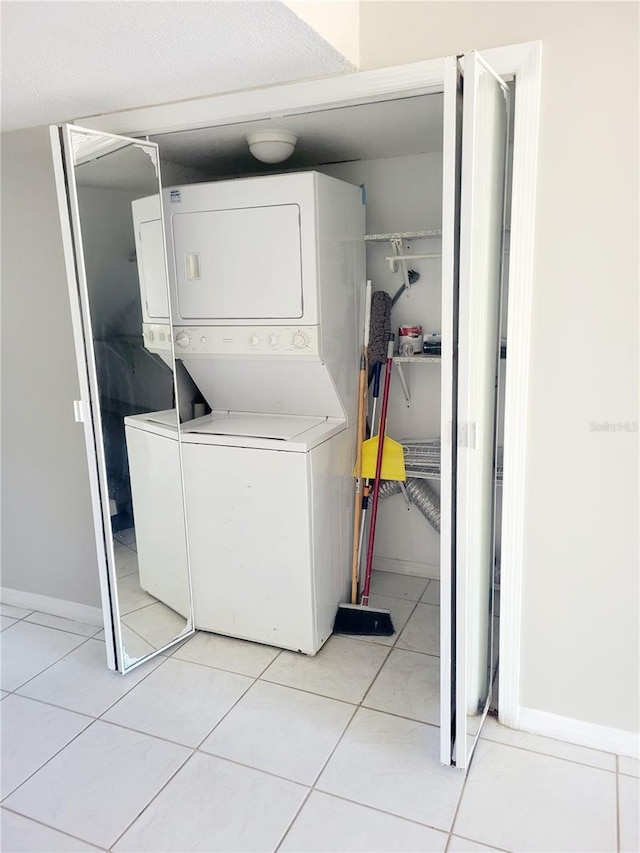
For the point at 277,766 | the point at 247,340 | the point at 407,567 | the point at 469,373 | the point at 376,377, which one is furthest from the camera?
the point at 407,567

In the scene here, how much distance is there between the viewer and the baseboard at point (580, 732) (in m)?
1.99

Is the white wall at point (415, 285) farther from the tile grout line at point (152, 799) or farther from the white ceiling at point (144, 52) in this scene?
the tile grout line at point (152, 799)

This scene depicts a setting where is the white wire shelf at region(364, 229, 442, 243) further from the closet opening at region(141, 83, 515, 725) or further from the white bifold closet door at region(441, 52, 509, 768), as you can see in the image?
the white bifold closet door at region(441, 52, 509, 768)

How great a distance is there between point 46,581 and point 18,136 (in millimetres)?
2112

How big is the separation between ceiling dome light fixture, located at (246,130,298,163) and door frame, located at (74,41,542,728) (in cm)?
24

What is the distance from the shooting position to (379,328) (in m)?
2.83

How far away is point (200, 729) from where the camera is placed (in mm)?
2188

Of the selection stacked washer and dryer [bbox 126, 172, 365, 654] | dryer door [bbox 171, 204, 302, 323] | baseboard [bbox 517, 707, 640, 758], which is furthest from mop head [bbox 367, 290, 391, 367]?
baseboard [bbox 517, 707, 640, 758]

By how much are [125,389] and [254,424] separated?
0.60 meters

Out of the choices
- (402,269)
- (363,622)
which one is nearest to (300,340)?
(402,269)

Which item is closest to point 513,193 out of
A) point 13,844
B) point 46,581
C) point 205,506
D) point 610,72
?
point 610,72

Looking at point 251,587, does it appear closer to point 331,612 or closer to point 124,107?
point 331,612

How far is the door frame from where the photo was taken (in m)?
1.76

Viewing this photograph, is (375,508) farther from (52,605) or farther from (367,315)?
(52,605)
